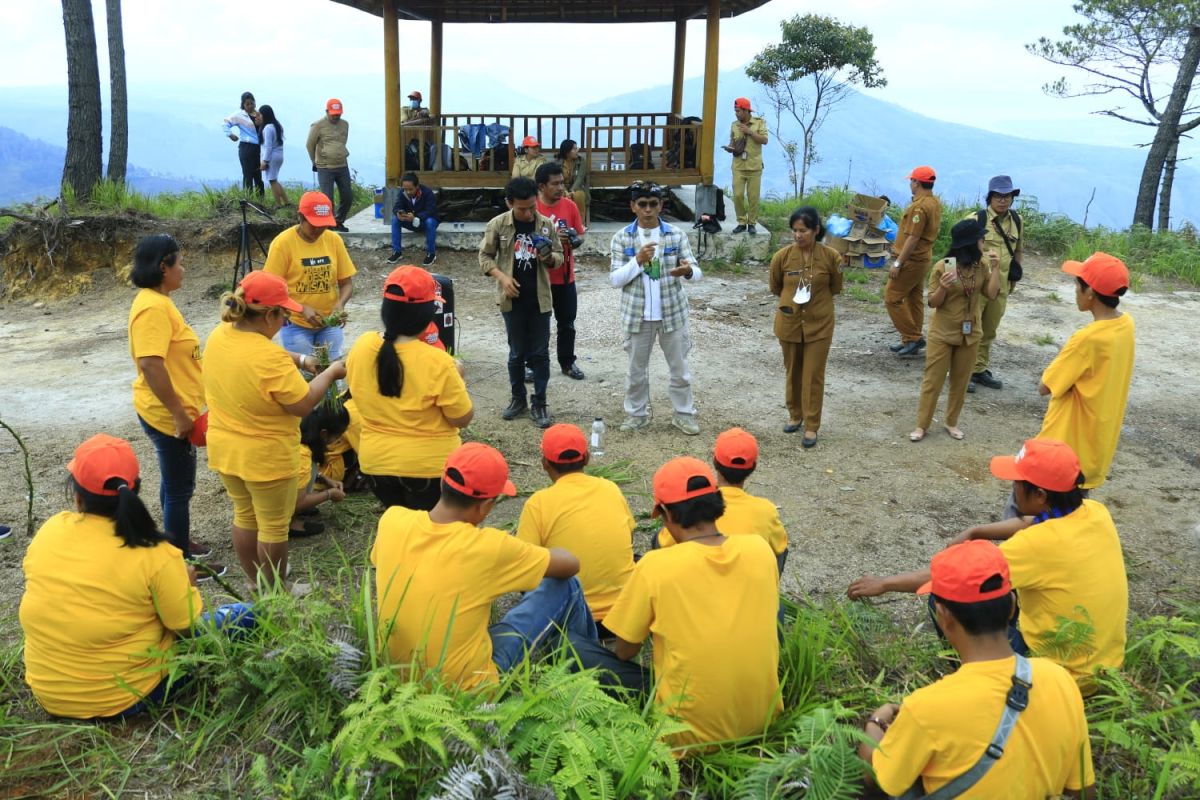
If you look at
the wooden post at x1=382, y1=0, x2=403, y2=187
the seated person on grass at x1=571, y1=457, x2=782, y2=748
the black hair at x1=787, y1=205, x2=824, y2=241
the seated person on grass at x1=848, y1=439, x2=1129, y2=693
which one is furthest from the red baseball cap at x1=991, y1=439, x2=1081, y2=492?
the wooden post at x1=382, y1=0, x2=403, y2=187

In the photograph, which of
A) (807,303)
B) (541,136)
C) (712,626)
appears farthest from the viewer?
(541,136)

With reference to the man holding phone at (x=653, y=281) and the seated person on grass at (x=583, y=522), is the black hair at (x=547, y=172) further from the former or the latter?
the seated person on grass at (x=583, y=522)

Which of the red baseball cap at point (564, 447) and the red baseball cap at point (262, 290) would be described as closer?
the red baseball cap at point (564, 447)

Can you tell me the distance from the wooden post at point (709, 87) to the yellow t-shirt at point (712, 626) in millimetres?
10533

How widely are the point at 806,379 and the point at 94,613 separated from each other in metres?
4.97

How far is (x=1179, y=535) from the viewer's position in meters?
5.43

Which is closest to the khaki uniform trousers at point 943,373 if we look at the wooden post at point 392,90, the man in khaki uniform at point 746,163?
the man in khaki uniform at point 746,163

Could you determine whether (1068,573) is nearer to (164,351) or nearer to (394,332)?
(394,332)

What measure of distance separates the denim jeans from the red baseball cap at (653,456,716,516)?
3898 millimetres

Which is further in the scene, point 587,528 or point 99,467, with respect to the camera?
point 587,528

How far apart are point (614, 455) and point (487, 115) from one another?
865cm

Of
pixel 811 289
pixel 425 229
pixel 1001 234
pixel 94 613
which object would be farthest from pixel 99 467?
pixel 425 229

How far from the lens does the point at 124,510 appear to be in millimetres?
2984

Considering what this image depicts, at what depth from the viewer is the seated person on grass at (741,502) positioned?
3.66 metres
